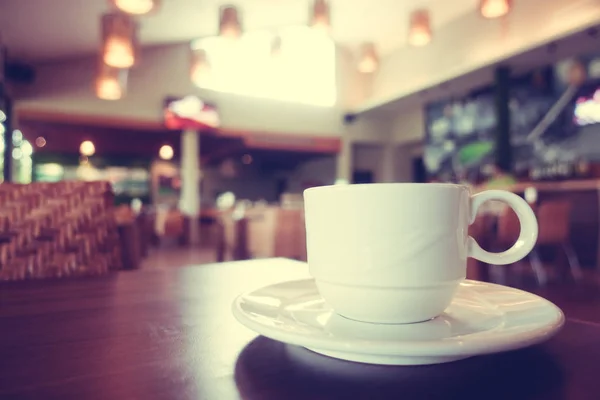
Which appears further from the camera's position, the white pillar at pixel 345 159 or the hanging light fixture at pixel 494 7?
the white pillar at pixel 345 159

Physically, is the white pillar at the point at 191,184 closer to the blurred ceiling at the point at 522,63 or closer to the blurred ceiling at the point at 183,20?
the blurred ceiling at the point at 183,20

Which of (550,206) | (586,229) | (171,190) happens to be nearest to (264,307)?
(550,206)

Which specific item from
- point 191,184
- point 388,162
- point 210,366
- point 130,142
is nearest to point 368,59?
point 191,184

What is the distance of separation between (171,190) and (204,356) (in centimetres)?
1240

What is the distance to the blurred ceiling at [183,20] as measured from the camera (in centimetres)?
572

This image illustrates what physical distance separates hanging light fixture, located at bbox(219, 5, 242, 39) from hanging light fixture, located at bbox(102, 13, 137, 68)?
948 millimetres

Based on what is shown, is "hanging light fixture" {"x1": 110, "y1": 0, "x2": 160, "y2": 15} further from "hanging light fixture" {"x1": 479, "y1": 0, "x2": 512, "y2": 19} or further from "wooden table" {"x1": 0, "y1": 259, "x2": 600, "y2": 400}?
"wooden table" {"x1": 0, "y1": 259, "x2": 600, "y2": 400}

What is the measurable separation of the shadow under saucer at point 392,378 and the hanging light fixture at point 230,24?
4662 mm

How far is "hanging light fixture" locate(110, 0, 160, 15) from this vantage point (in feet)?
10.2

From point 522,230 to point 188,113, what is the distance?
8574 millimetres

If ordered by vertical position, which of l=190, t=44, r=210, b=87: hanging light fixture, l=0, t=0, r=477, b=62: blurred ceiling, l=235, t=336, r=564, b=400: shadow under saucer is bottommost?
l=235, t=336, r=564, b=400: shadow under saucer

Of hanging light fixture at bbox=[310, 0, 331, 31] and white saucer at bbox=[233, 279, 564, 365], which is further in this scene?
hanging light fixture at bbox=[310, 0, 331, 31]

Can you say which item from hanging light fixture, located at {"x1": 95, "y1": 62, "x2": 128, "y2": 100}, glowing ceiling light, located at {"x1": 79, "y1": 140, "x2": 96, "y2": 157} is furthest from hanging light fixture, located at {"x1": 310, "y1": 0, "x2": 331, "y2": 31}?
glowing ceiling light, located at {"x1": 79, "y1": 140, "x2": 96, "y2": 157}

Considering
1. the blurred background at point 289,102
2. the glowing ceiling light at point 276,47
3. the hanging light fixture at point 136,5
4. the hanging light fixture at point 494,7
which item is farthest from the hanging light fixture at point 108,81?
the hanging light fixture at point 494,7
